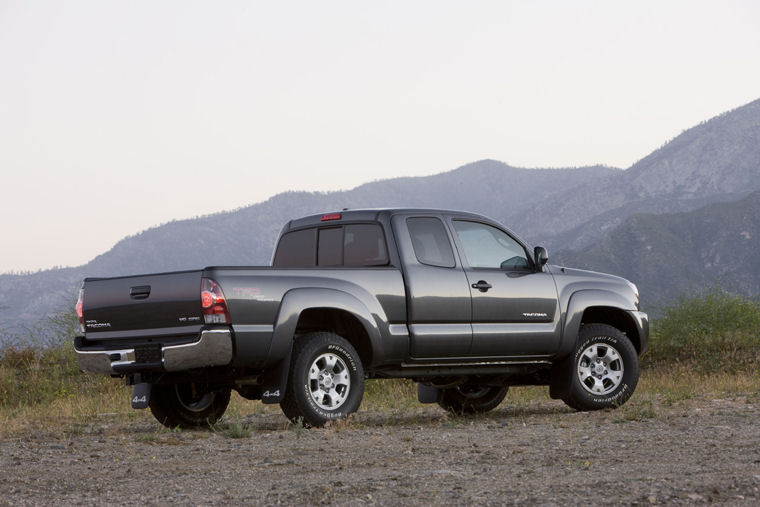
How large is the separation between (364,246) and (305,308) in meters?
1.29

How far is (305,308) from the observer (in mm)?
9102

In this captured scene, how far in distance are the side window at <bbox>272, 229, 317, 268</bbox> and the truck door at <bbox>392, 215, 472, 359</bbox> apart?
39.2 inches

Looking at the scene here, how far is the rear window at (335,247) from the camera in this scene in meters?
10.1

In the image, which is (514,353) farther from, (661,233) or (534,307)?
(661,233)

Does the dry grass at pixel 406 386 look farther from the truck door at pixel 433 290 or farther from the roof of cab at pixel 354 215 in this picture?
the roof of cab at pixel 354 215

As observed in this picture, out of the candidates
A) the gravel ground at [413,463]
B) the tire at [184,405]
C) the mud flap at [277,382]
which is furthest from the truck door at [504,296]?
the tire at [184,405]

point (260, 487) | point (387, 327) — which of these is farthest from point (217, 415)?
point (260, 487)

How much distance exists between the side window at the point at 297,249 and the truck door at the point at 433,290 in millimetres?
996

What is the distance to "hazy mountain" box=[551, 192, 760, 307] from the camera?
146 meters

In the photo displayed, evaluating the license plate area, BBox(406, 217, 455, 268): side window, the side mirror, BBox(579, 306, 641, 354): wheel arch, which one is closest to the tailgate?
the license plate area

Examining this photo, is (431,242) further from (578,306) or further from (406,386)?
(406,386)

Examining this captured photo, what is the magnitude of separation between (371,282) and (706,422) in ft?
10.5

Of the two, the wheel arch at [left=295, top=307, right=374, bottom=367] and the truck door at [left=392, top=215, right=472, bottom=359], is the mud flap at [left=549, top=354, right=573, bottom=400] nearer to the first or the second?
the truck door at [left=392, top=215, right=472, bottom=359]

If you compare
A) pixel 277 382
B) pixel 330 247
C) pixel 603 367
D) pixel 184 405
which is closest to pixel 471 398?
pixel 603 367
